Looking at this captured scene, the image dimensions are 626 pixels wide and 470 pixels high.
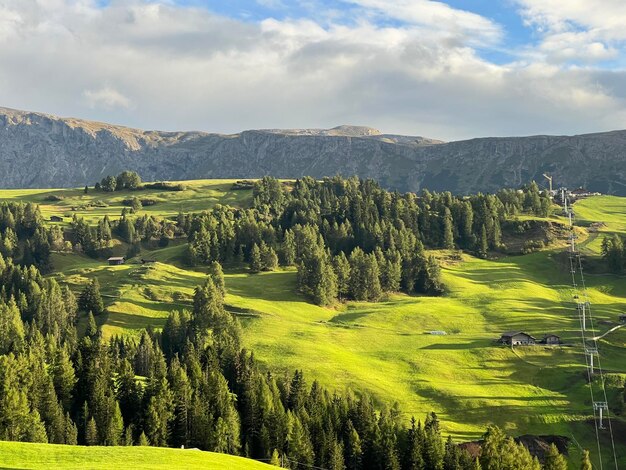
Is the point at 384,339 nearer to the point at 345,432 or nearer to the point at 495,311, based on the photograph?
the point at 495,311

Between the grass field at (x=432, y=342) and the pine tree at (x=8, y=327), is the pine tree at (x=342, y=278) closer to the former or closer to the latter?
the grass field at (x=432, y=342)

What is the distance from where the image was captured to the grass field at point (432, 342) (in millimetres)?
111938

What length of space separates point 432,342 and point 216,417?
231 feet

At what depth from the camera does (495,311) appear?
171 meters

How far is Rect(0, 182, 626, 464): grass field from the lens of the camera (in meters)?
112

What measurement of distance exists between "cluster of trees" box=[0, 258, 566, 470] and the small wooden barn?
49.0 m

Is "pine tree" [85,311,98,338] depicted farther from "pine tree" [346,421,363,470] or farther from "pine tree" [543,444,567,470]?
"pine tree" [543,444,567,470]

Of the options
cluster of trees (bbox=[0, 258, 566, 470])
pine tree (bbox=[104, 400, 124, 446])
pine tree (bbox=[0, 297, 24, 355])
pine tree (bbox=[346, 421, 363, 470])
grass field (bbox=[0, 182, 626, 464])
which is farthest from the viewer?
pine tree (bbox=[0, 297, 24, 355])

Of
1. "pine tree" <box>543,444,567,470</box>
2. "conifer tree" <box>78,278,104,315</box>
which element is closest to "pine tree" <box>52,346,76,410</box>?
"pine tree" <box>543,444,567,470</box>

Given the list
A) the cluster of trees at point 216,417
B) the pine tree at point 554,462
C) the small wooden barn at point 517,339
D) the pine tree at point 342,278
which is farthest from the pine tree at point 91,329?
the pine tree at point 554,462

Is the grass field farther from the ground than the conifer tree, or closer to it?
closer to it

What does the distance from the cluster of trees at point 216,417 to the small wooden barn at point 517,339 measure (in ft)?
161

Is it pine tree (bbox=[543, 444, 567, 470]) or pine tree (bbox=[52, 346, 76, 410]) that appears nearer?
pine tree (bbox=[543, 444, 567, 470])

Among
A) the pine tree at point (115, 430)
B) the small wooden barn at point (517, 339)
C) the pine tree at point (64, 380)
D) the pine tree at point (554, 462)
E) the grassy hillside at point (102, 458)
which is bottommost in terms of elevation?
the pine tree at point (554, 462)
